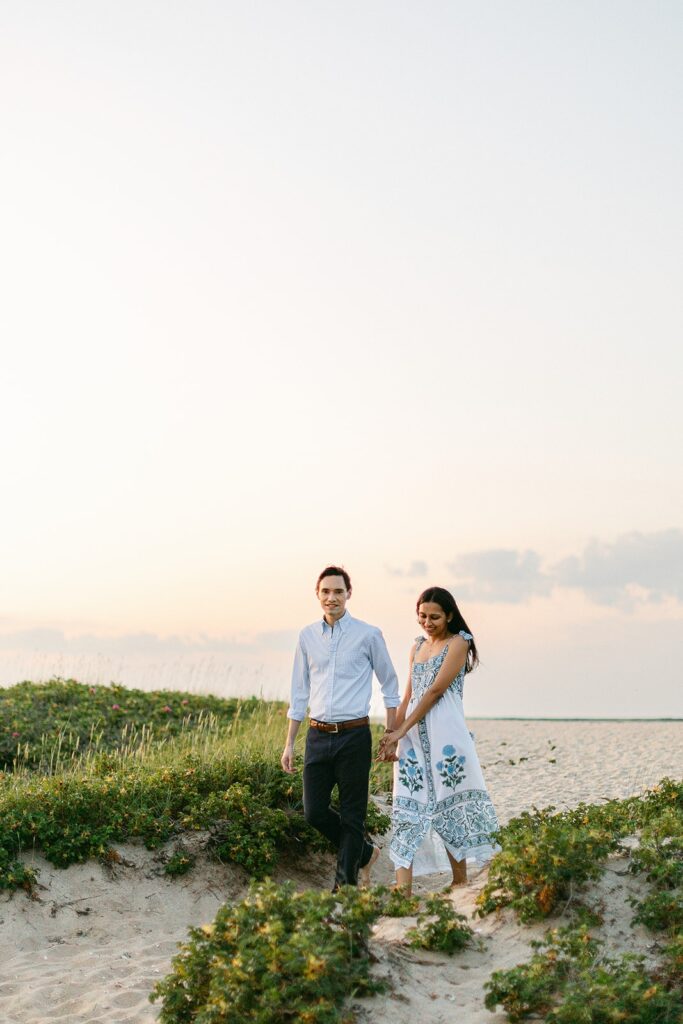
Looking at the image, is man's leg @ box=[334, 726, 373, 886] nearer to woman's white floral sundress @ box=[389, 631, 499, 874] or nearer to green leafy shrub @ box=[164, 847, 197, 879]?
woman's white floral sundress @ box=[389, 631, 499, 874]

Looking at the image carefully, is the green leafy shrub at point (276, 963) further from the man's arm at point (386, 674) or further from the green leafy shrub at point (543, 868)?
the man's arm at point (386, 674)

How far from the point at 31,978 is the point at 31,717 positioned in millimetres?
8015

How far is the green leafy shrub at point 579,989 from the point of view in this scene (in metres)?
4.80

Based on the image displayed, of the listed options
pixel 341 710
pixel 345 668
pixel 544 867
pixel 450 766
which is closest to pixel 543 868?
pixel 544 867

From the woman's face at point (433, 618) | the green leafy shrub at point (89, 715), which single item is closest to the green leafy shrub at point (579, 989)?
the woman's face at point (433, 618)

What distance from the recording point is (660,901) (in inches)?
223

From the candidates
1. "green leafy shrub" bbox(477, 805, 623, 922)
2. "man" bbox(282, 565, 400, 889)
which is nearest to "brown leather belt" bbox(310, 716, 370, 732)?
"man" bbox(282, 565, 400, 889)

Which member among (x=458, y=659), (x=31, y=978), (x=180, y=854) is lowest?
(x=31, y=978)

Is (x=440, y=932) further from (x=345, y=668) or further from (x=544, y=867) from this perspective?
(x=345, y=668)

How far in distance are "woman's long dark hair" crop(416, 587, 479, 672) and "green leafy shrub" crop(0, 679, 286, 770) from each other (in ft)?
18.5

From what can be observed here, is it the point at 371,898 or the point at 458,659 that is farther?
the point at 458,659

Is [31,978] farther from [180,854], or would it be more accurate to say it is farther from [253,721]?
[253,721]

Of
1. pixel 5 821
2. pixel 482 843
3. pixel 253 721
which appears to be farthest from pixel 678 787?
pixel 253 721

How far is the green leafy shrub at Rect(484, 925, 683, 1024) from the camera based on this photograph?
15.8 feet
